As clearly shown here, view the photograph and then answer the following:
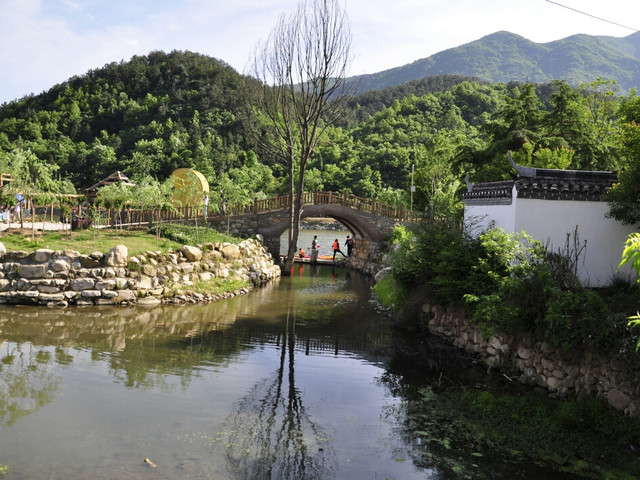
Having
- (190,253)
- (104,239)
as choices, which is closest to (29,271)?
(104,239)

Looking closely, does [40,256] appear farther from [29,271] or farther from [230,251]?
[230,251]

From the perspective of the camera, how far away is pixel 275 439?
6.64 metres

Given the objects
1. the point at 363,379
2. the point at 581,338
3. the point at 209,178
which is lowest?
the point at 363,379

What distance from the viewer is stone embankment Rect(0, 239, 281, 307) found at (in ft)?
44.8

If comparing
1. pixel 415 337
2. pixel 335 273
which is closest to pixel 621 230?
pixel 415 337

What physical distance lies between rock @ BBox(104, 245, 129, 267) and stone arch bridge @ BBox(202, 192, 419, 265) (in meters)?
10.1

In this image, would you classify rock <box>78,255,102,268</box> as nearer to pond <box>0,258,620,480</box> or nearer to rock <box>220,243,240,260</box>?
pond <box>0,258,620,480</box>

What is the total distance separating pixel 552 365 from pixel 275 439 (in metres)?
4.74

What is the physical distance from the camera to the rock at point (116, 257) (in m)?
14.6

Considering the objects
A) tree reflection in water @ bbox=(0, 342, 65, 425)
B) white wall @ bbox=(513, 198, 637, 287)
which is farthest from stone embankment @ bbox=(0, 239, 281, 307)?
white wall @ bbox=(513, 198, 637, 287)

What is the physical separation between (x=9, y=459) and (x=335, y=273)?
1998cm

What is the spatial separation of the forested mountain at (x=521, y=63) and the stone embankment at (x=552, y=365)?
142 meters

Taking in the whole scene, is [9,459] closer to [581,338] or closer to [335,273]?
[581,338]

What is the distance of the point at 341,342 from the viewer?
39.0ft
